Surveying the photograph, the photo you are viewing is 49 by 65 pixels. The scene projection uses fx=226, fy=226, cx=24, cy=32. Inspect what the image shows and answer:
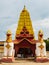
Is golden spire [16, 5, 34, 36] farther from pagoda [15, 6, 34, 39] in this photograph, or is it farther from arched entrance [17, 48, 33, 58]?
arched entrance [17, 48, 33, 58]

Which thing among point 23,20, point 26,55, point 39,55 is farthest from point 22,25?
point 39,55

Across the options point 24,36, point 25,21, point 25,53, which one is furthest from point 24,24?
point 25,53

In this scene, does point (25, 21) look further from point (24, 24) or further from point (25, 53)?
point (25, 53)

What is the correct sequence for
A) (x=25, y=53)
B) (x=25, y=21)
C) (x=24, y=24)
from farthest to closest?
1. (x=25, y=53)
2. (x=25, y=21)
3. (x=24, y=24)

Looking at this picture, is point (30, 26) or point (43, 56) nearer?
point (43, 56)

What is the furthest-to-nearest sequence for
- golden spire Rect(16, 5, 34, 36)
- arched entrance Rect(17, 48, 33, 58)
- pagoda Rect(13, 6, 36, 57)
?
arched entrance Rect(17, 48, 33, 58) < golden spire Rect(16, 5, 34, 36) < pagoda Rect(13, 6, 36, 57)

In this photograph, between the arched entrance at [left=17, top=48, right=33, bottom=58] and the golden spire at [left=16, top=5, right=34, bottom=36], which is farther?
the arched entrance at [left=17, top=48, right=33, bottom=58]

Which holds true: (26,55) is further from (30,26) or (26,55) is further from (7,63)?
(7,63)

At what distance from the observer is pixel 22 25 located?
90.9 feet

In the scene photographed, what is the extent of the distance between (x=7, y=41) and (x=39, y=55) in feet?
12.1

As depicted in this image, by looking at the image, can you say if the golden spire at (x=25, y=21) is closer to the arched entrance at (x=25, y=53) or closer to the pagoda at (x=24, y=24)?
the pagoda at (x=24, y=24)

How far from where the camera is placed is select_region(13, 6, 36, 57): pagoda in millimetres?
26266

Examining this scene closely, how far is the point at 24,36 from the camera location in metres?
26.8

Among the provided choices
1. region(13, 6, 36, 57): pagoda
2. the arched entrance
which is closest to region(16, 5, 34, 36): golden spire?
region(13, 6, 36, 57): pagoda
